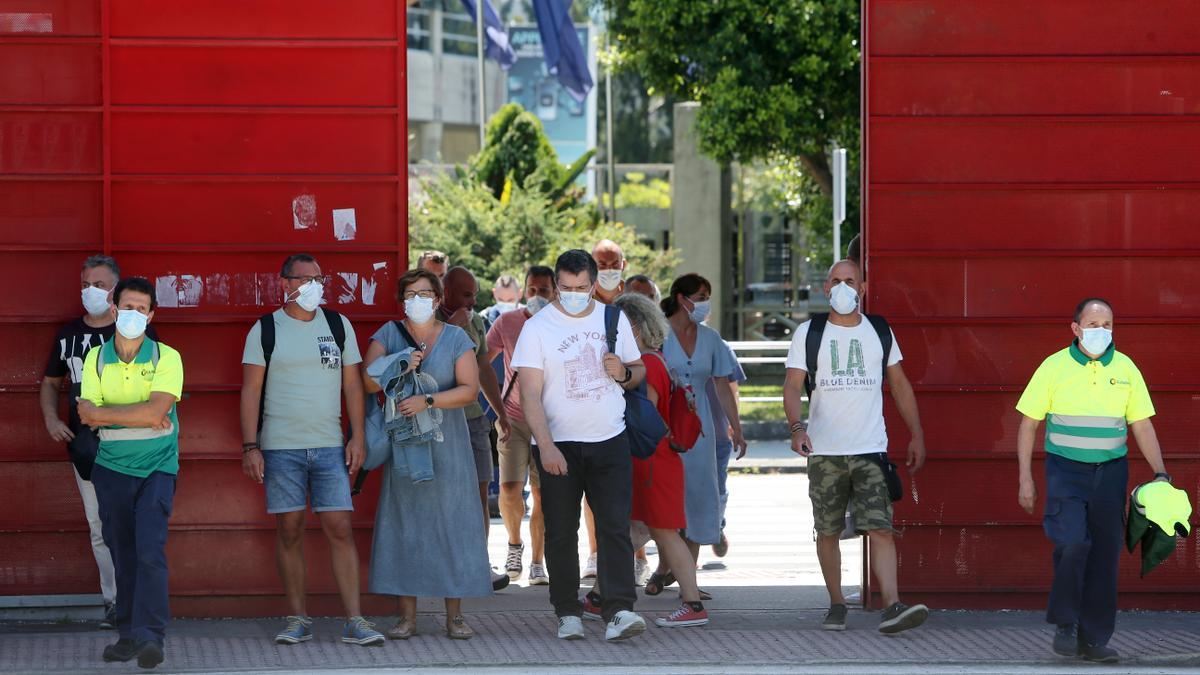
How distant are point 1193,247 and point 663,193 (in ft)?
139

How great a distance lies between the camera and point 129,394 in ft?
25.7

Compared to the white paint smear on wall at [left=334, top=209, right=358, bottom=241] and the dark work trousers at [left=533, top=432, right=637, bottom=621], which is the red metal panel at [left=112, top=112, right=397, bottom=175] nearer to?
the white paint smear on wall at [left=334, top=209, right=358, bottom=241]

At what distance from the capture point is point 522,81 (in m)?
70.2

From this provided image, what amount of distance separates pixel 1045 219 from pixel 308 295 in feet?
13.0

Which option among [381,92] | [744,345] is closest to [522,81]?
[744,345]

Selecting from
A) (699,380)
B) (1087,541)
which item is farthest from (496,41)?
(1087,541)

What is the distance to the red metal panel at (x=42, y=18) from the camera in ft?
29.7

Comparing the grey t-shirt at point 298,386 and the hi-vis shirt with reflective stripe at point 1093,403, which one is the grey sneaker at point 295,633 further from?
the hi-vis shirt with reflective stripe at point 1093,403

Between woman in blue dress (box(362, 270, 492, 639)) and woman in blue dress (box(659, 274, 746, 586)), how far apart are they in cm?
159

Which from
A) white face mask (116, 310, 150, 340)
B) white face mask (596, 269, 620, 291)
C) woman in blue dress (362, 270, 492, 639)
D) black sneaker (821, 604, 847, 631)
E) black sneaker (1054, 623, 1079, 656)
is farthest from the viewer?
white face mask (596, 269, 620, 291)

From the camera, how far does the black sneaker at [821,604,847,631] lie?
8.77 meters

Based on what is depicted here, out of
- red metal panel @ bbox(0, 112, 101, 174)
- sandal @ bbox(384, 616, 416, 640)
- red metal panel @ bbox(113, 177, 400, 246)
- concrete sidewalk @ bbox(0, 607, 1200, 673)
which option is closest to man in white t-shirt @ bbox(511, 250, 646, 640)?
concrete sidewalk @ bbox(0, 607, 1200, 673)

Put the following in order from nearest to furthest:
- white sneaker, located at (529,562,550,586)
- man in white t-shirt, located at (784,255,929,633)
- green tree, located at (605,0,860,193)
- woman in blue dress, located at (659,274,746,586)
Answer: man in white t-shirt, located at (784,255,929,633) → woman in blue dress, located at (659,274,746,586) → white sneaker, located at (529,562,550,586) → green tree, located at (605,0,860,193)

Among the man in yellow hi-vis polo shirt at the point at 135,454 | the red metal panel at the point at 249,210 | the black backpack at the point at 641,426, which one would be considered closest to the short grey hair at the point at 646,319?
the black backpack at the point at 641,426
